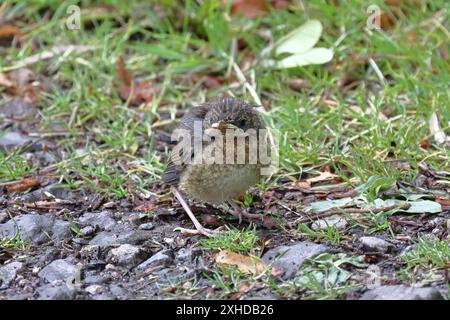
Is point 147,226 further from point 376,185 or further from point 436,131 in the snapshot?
point 436,131

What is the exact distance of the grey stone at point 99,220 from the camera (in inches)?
214

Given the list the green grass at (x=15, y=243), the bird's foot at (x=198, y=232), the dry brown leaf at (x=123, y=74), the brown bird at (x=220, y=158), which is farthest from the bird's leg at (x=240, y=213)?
the dry brown leaf at (x=123, y=74)

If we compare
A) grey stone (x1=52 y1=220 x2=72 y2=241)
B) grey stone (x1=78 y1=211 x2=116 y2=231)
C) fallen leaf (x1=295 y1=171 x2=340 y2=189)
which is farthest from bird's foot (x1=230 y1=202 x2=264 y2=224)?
grey stone (x1=52 y1=220 x2=72 y2=241)

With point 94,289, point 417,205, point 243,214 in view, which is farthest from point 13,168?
point 417,205

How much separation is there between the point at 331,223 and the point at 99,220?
4.91ft

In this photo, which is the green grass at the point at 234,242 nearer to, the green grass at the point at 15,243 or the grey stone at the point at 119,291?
the grey stone at the point at 119,291

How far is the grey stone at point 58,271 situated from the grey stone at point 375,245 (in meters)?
1.65

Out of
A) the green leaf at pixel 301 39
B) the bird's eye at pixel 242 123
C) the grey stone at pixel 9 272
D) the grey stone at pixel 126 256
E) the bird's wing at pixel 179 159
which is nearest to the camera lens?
the grey stone at pixel 9 272

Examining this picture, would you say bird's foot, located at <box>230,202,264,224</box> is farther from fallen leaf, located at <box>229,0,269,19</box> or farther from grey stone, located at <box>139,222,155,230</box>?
fallen leaf, located at <box>229,0,269,19</box>

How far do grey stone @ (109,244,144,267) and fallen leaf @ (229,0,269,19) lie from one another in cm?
342

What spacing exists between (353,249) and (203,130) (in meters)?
1.27

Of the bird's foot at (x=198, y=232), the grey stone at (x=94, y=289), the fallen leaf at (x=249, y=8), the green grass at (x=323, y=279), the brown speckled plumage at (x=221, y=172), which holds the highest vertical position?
the fallen leaf at (x=249, y=8)
